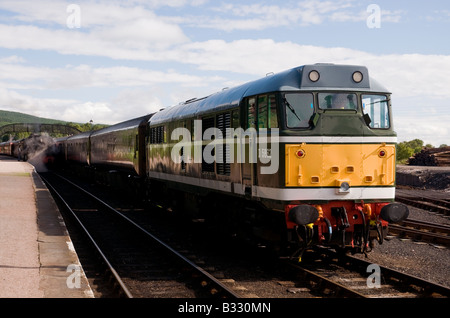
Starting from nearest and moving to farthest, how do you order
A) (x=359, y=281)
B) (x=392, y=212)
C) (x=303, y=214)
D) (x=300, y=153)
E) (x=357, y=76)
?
(x=303, y=214), (x=359, y=281), (x=300, y=153), (x=392, y=212), (x=357, y=76)

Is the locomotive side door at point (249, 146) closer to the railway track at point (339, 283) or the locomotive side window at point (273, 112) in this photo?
the locomotive side window at point (273, 112)

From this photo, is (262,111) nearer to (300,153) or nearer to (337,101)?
(300,153)

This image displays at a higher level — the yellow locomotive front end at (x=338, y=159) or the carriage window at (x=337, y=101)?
the carriage window at (x=337, y=101)

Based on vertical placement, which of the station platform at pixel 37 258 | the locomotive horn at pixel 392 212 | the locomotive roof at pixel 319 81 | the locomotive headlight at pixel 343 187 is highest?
the locomotive roof at pixel 319 81

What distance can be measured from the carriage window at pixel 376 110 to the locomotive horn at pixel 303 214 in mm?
2003

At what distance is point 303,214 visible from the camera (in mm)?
9367

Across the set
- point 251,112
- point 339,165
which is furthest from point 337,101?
point 251,112

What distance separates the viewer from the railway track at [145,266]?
9.23 metres

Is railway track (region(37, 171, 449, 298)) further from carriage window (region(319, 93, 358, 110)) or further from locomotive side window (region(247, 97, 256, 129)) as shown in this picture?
carriage window (region(319, 93, 358, 110))

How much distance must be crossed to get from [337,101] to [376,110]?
2.60 ft

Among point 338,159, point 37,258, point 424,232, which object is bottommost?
point 424,232

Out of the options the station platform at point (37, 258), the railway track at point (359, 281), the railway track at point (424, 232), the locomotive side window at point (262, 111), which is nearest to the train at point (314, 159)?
the locomotive side window at point (262, 111)

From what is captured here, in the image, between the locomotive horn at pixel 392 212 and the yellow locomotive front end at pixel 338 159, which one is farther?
the locomotive horn at pixel 392 212
